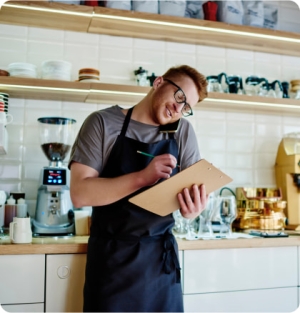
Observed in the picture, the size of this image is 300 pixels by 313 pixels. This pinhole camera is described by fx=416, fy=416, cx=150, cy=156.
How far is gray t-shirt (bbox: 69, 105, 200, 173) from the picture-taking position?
1590 millimetres

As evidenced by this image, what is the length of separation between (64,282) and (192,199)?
27.3 inches

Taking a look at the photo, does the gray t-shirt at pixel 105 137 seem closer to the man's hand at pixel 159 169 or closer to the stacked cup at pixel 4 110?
the man's hand at pixel 159 169

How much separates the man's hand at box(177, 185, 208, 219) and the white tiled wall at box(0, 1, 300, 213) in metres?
1.16

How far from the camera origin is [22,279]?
1.74 meters

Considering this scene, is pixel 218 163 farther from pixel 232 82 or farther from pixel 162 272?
pixel 162 272

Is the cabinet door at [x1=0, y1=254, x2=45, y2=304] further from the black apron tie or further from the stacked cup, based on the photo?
the stacked cup

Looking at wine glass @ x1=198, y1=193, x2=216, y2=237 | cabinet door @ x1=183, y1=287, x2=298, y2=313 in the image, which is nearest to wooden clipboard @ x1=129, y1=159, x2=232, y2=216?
cabinet door @ x1=183, y1=287, x2=298, y2=313

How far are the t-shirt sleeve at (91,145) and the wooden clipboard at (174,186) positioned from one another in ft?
0.81

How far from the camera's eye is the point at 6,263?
174 cm

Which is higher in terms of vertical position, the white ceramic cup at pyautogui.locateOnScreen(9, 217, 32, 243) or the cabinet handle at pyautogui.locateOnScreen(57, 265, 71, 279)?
the white ceramic cup at pyautogui.locateOnScreen(9, 217, 32, 243)

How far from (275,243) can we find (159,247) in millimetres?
761

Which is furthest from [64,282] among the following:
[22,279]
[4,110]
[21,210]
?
[4,110]

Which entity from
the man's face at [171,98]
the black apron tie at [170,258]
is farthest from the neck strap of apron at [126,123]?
the black apron tie at [170,258]

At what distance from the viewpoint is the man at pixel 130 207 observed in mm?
1558
